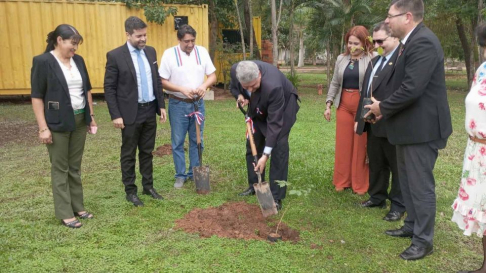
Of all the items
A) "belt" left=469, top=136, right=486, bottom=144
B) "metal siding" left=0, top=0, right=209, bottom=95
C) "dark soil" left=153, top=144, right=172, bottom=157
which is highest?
"metal siding" left=0, top=0, right=209, bottom=95

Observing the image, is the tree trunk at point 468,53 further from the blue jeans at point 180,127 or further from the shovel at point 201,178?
the shovel at point 201,178

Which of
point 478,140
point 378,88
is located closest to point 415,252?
point 478,140

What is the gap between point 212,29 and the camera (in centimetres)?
1495

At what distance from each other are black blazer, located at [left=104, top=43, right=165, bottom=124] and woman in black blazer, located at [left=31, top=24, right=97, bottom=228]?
260 mm

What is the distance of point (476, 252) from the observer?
11.9 feet

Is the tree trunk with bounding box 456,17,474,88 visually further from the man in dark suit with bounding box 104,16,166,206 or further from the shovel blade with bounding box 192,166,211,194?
the man in dark suit with bounding box 104,16,166,206

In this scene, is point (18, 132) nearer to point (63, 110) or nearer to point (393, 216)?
point (63, 110)

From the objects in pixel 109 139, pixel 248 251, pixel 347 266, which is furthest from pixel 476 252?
pixel 109 139

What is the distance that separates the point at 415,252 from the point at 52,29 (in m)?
11.6

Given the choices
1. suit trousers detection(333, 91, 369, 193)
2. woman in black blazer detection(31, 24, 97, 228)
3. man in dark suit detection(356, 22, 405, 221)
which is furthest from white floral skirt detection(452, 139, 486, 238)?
woman in black blazer detection(31, 24, 97, 228)

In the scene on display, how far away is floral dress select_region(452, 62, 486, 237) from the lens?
299 centimetres

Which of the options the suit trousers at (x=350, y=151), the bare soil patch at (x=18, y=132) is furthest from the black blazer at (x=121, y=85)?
the bare soil patch at (x=18, y=132)

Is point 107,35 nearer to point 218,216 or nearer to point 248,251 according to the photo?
point 218,216

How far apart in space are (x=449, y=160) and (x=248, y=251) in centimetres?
432
